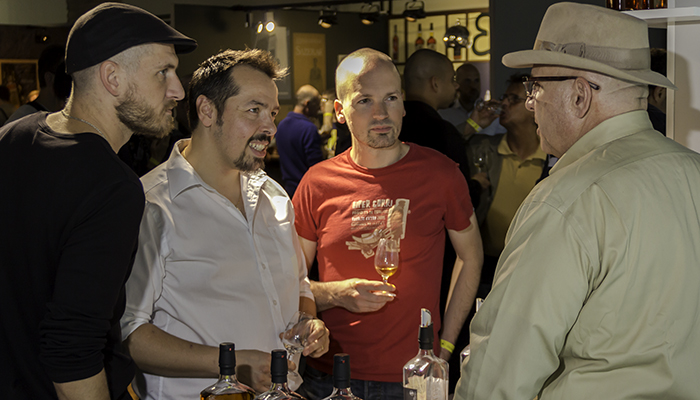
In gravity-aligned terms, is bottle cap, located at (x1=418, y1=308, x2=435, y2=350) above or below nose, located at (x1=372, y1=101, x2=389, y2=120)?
below

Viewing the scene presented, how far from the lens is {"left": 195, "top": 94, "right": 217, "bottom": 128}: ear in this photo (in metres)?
1.98

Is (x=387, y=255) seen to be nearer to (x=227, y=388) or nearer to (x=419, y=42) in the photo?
(x=227, y=388)

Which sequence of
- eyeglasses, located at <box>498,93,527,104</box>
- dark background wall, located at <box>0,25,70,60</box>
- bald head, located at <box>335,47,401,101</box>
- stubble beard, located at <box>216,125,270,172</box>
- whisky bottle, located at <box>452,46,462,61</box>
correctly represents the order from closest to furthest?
stubble beard, located at <box>216,125,270,172</box> < bald head, located at <box>335,47,401,101</box> < dark background wall, located at <box>0,25,70,60</box> < eyeglasses, located at <box>498,93,527,104</box> < whisky bottle, located at <box>452,46,462,61</box>

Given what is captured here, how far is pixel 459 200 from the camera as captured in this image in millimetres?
2268

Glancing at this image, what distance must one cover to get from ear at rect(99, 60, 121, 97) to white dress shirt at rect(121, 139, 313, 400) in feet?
1.39

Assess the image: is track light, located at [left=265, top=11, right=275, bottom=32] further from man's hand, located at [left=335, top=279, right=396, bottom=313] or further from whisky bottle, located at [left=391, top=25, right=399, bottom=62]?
man's hand, located at [left=335, top=279, right=396, bottom=313]

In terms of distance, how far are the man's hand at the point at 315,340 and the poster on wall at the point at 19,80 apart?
2066mm

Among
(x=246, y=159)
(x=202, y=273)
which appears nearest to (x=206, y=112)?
(x=246, y=159)

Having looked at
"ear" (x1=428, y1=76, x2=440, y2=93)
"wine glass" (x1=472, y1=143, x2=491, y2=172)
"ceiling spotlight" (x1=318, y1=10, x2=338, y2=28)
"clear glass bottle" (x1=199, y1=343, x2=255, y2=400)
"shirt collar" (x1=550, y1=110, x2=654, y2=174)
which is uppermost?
"ceiling spotlight" (x1=318, y1=10, x2=338, y2=28)

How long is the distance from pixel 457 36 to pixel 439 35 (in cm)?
10

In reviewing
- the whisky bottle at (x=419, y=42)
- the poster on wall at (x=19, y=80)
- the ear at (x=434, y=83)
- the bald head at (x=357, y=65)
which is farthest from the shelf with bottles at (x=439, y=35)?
the poster on wall at (x=19, y=80)

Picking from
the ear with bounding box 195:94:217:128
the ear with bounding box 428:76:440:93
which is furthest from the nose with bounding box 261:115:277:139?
the ear with bounding box 428:76:440:93

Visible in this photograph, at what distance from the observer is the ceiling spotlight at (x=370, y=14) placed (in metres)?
3.34

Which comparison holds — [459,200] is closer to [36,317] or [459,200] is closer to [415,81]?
[415,81]
